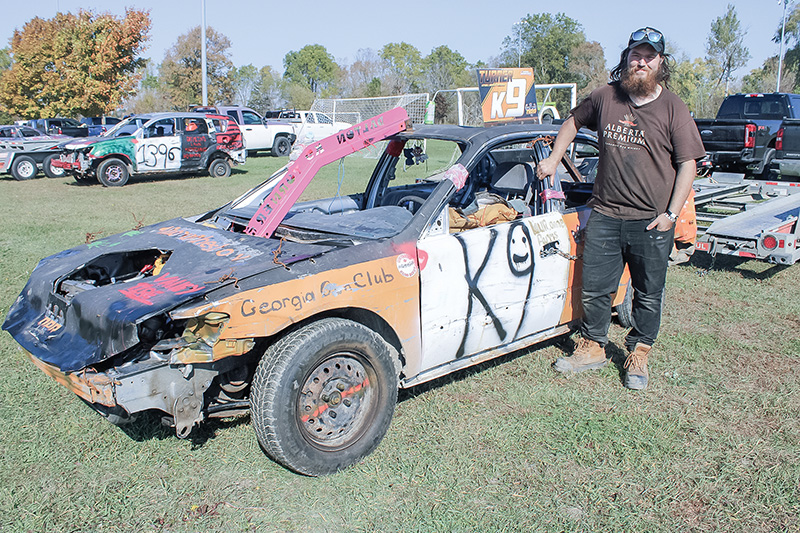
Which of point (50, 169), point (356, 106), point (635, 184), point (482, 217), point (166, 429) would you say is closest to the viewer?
point (166, 429)

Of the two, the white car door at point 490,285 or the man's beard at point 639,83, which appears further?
the man's beard at point 639,83

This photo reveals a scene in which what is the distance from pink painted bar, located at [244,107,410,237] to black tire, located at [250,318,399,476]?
0.98m

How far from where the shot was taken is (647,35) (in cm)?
362

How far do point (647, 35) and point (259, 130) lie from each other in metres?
20.9

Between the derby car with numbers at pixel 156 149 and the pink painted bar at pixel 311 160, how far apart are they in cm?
1313

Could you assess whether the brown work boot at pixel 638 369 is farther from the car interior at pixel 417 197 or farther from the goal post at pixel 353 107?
the goal post at pixel 353 107

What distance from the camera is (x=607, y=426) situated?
11.6 feet

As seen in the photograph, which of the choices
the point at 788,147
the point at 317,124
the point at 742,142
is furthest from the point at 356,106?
the point at 788,147

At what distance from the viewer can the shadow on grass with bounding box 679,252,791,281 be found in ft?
21.9

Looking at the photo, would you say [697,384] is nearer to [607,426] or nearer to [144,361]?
[607,426]

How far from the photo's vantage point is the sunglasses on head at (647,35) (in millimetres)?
3602

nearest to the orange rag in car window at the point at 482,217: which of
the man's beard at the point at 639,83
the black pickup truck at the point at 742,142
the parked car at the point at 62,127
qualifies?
the man's beard at the point at 639,83

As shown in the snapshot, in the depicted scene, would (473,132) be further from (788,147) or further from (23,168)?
(23,168)

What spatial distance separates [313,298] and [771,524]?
2300 millimetres
